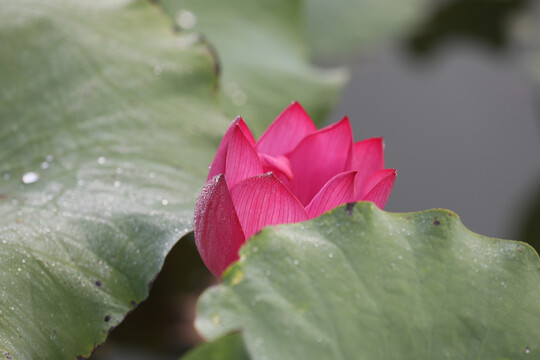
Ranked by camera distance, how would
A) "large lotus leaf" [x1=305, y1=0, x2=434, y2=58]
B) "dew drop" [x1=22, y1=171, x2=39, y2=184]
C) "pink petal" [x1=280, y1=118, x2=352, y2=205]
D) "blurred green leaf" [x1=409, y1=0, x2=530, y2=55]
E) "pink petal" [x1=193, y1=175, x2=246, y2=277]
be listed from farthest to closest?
"blurred green leaf" [x1=409, y1=0, x2=530, y2=55] → "large lotus leaf" [x1=305, y1=0, x2=434, y2=58] → "dew drop" [x1=22, y1=171, x2=39, y2=184] → "pink petal" [x1=280, y1=118, x2=352, y2=205] → "pink petal" [x1=193, y1=175, x2=246, y2=277]

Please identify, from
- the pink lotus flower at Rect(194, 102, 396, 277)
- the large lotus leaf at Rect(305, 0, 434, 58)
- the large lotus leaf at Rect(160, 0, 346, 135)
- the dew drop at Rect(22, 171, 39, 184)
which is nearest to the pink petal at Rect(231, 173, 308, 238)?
the pink lotus flower at Rect(194, 102, 396, 277)

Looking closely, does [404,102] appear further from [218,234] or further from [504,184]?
[218,234]

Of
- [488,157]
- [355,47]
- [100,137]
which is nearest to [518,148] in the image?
[488,157]

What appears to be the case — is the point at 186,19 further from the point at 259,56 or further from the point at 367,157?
the point at 367,157

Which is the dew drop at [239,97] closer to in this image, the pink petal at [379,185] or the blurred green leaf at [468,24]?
the pink petal at [379,185]

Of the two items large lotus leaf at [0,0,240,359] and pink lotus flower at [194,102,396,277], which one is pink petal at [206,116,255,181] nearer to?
pink lotus flower at [194,102,396,277]

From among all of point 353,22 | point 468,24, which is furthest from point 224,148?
point 468,24
